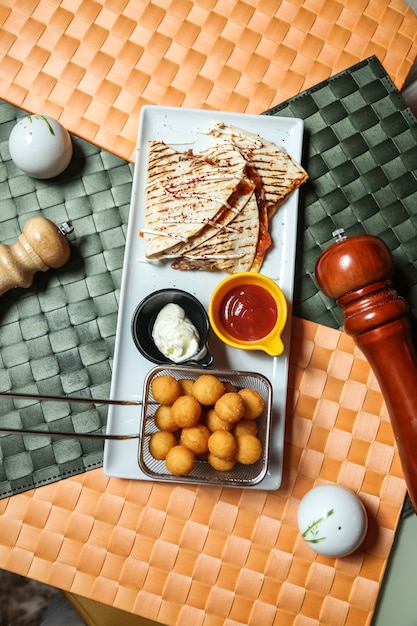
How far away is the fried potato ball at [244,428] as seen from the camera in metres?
1.13

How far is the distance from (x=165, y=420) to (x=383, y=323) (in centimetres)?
48

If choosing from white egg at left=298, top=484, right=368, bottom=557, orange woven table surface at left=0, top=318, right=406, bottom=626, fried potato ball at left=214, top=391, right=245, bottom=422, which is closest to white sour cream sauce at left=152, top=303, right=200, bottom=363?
fried potato ball at left=214, top=391, right=245, bottom=422

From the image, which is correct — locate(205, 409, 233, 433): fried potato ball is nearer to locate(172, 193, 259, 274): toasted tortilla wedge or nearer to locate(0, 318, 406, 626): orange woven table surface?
locate(0, 318, 406, 626): orange woven table surface

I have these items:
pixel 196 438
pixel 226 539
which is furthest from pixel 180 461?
pixel 226 539

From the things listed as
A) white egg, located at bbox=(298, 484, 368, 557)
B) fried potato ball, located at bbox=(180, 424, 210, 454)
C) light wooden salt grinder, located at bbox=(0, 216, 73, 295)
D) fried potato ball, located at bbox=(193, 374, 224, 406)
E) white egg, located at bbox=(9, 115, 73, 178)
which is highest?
white egg, located at bbox=(9, 115, 73, 178)

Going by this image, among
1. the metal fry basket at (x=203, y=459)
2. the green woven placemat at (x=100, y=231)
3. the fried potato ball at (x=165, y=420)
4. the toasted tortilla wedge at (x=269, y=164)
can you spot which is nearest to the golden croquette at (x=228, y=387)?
the metal fry basket at (x=203, y=459)

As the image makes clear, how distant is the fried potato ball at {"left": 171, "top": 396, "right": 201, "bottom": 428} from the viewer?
1.08 m

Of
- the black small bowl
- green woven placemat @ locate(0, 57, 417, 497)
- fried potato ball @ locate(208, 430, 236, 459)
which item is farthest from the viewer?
green woven placemat @ locate(0, 57, 417, 497)

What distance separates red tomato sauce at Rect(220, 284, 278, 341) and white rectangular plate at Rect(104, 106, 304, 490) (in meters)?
0.07

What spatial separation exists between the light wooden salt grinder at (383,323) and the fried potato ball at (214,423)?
12.7 inches

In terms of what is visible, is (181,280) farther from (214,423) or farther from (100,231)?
(214,423)

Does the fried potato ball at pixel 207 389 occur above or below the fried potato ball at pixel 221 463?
above

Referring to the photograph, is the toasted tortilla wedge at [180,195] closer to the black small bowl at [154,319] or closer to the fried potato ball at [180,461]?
the black small bowl at [154,319]

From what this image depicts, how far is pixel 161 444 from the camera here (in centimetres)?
111
